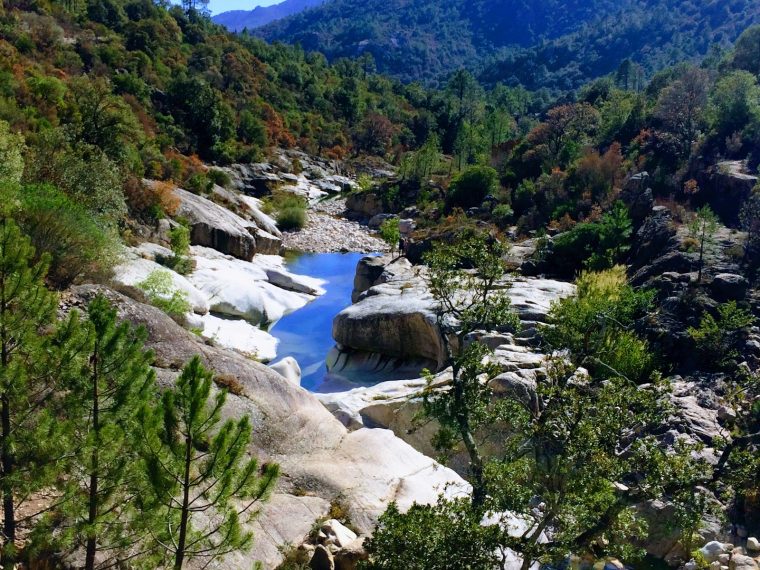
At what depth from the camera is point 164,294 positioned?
23.1 m

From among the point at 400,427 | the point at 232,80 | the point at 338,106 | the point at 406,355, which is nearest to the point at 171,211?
the point at 406,355

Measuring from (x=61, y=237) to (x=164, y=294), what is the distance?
7.49 m

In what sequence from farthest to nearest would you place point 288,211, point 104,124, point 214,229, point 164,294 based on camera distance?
point 288,211 → point 214,229 → point 104,124 → point 164,294

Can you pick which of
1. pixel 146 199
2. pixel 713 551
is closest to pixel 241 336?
pixel 146 199

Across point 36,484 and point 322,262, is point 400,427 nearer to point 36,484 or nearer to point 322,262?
point 36,484

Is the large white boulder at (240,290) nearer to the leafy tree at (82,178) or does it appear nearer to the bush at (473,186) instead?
the leafy tree at (82,178)

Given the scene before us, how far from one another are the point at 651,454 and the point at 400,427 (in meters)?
10.8

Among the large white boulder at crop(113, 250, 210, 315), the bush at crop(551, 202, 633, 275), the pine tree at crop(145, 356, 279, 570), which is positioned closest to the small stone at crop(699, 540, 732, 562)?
the pine tree at crop(145, 356, 279, 570)

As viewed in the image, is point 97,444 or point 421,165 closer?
point 97,444

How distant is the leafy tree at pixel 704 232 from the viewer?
925 inches

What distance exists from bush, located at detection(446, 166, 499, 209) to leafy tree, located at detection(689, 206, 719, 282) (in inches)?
1033

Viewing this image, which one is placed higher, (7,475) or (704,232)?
(7,475)

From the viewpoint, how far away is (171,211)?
113 ft

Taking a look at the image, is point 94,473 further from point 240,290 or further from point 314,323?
point 314,323
